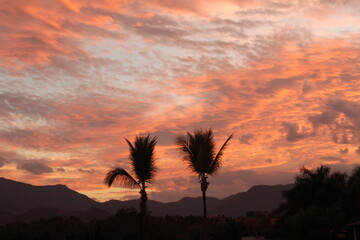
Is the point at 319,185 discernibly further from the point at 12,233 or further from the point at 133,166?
the point at 12,233

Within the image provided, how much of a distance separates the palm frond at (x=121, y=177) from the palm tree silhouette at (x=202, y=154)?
2.73 m

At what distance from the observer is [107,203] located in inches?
5320

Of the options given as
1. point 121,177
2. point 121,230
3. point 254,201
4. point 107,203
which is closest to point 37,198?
point 107,203

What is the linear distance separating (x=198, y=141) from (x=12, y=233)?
97.3ft

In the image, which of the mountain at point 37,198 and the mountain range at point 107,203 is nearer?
the mountain range at point 107,203

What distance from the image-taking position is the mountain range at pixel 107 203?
388ft

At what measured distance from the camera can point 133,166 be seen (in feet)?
75.9

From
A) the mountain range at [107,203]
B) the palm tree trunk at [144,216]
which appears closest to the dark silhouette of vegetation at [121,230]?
the palm tree trunk at [144,216]

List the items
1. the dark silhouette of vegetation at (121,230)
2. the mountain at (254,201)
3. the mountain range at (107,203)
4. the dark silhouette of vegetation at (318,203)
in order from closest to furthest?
the dark silhouette of vegetation at (318,203), the dark silhouette of vegetation at (121,230), the mountain at (254,201), the mountain range at (107,203)

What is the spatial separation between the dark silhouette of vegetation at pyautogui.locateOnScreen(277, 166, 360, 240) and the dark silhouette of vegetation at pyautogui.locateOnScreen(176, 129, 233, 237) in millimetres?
13274

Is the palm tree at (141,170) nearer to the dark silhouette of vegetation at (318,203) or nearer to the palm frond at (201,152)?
the palm frond at (201,152)

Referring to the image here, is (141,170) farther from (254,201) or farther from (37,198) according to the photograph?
(37,198)

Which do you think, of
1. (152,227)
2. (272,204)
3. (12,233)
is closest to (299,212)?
(152,227)

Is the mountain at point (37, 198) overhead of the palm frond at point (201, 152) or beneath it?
overhead
